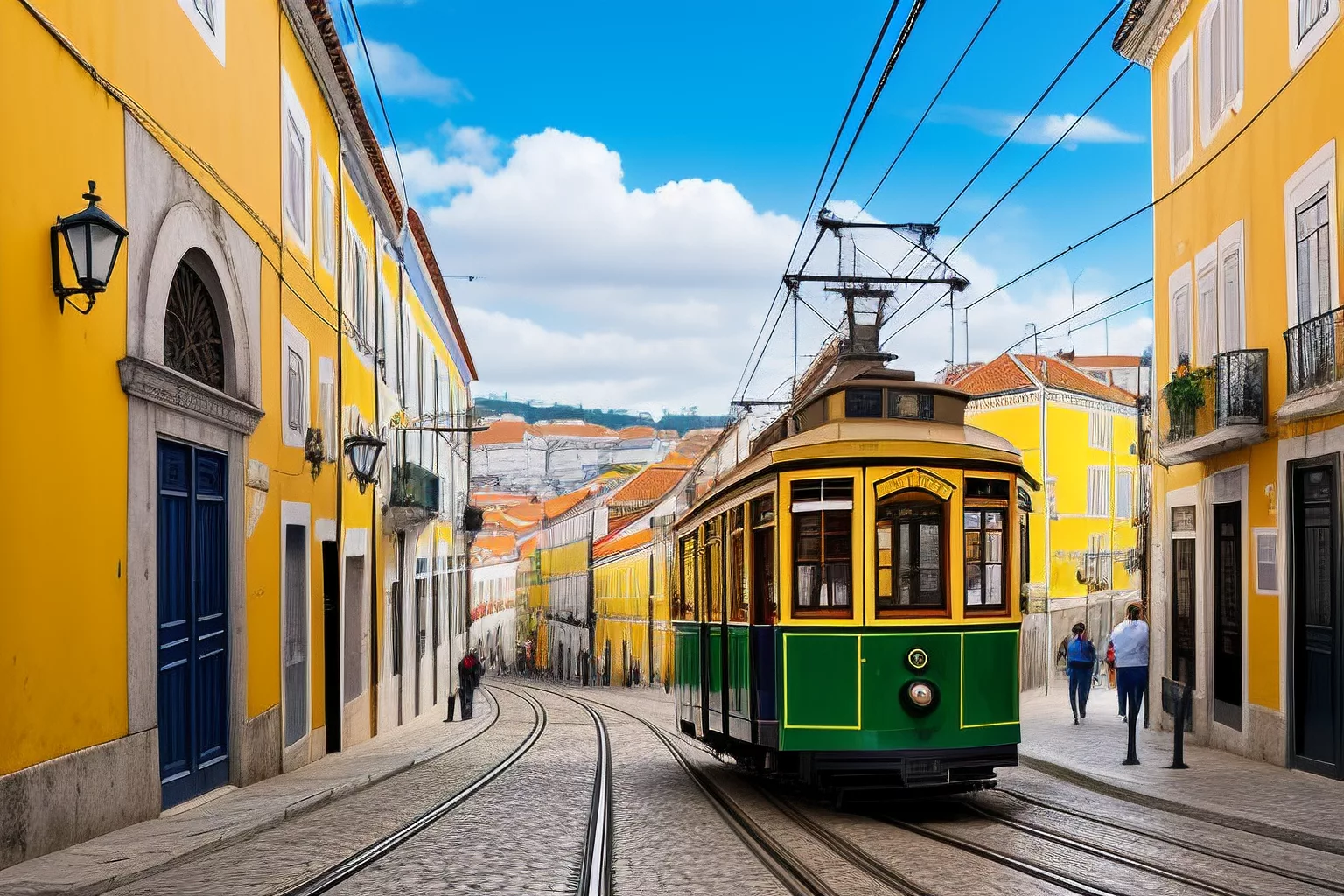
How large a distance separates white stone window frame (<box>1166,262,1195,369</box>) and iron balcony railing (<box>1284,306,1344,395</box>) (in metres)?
3.54

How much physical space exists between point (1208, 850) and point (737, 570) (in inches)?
180

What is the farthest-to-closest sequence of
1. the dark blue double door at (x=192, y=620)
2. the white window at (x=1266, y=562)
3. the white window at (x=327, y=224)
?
the white window at (x=327, y=224) < the white window at (x=1266, y=562) < the dark blue double door at (x=192, y=620)

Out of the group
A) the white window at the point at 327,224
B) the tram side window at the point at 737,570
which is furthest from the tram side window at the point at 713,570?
the white window at the point at 327,224

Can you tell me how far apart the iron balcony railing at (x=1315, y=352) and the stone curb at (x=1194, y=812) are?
407 centimetres

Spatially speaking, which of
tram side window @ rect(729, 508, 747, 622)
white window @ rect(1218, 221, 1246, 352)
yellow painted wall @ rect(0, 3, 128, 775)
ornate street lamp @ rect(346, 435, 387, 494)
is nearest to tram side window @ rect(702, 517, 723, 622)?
tram side window @ rect(729, 508, 747, 622)

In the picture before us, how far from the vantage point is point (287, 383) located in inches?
544

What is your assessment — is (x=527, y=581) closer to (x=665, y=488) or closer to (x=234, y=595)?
(x=665, y=488)

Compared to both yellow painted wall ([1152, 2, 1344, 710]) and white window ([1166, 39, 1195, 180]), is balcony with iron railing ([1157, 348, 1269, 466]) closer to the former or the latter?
yellow painted wall ([1152, 2, 1344, 710])

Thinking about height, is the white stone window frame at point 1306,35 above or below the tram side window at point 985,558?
above

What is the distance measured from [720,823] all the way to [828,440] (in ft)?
9.71

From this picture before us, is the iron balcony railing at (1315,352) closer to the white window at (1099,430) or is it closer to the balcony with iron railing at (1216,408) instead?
the balcony with iron railing at (1216,408)

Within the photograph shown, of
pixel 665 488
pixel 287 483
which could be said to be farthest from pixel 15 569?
pixel 665 488

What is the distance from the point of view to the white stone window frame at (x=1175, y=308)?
53.1 feet

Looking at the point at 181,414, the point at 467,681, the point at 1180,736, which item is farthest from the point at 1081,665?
the point at 181,414
